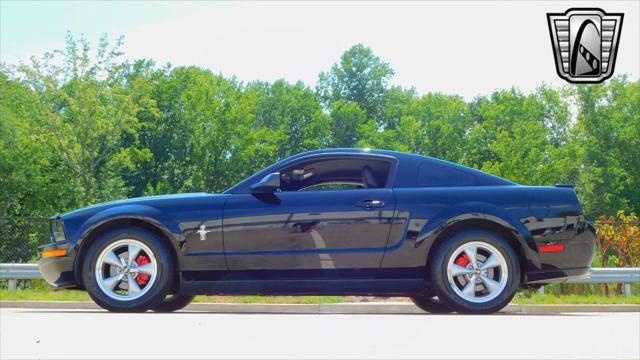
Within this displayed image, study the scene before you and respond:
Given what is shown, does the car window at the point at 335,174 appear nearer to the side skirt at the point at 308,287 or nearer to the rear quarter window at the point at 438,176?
the rear quarter window at the point at 438,176

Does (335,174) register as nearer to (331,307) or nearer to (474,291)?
(474,291)

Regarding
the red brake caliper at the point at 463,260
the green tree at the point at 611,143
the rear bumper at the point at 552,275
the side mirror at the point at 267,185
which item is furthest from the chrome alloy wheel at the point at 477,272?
the green tree at the point at 611,143

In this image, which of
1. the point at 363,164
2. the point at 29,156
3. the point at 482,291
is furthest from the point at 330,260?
the point at 29,156

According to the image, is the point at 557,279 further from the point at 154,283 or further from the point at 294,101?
the point at 294,101

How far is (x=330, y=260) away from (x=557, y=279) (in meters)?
0.92

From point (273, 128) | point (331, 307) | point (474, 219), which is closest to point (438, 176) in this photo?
point (474, 219)

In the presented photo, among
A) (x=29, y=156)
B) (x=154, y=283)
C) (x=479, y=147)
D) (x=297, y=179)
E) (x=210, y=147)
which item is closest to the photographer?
(x=154, y=283)

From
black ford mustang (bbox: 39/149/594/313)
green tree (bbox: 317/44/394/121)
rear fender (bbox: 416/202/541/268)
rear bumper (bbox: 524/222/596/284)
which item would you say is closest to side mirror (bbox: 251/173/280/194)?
black ford mustang (bbox: 39/149/594/313)

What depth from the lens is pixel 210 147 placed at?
3253 inches

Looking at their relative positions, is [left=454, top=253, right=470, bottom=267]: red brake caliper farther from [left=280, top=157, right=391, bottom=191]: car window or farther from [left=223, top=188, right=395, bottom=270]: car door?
[left=280, top=157, right=391, bottom=191]: car window

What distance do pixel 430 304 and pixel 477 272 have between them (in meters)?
0.53

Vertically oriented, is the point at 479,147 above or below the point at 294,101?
below

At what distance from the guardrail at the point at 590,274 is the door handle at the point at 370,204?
0.81m

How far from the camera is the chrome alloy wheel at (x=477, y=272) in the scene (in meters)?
3.00
